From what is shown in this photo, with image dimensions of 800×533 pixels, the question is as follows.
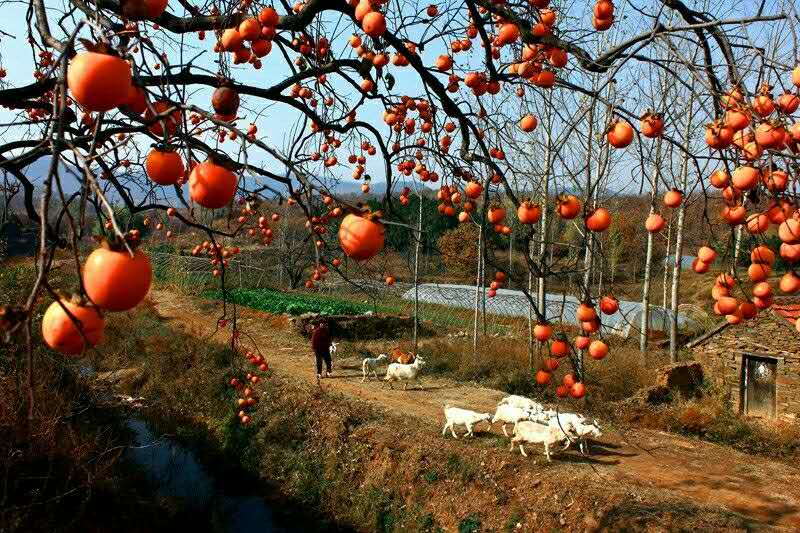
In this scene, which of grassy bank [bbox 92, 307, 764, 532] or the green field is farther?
the green field

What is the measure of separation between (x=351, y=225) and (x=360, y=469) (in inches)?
336

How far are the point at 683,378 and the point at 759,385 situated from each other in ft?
4.13

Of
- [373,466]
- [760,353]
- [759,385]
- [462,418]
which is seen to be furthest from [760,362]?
[373,466]

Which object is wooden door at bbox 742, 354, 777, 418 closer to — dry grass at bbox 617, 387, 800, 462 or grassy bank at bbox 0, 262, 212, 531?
dry grass at bbox 617, 387, 800, 462

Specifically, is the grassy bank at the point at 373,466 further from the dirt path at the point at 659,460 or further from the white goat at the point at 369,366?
the white goat at the point at 369,366

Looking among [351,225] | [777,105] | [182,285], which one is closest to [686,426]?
[777,105]

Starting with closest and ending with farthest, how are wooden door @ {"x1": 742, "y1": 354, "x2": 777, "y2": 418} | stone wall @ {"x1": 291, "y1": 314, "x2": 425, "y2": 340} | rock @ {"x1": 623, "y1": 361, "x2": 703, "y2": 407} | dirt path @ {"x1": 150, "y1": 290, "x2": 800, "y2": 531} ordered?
dirt path @ {"x1": 150, "y1": 290, "x2": 800, "y2": 531} < wooden door @ {"x1": 742, "y1": 354, "x2": 777, "y2": 418} < rock @ {"x1": 623, "y1": 361, "x2": 703, "y2": 407} < stone wall @ {"x1": 291, "y1": 314, "x2": 425, "y2": 340}

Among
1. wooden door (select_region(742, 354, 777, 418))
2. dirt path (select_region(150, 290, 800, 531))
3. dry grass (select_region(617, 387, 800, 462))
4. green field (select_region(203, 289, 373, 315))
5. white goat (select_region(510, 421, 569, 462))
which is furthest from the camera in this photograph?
green field (select_region(203, 289, 373, 315))

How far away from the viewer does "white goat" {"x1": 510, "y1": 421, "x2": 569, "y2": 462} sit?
8286mm

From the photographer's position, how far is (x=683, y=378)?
1183 cm

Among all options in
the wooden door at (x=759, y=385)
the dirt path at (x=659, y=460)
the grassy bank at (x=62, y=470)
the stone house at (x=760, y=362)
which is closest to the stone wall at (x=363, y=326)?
the dirt path at (x=659, y=460)

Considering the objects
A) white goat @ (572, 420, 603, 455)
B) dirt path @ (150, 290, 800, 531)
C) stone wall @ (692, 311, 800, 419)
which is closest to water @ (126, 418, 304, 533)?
dirt path @ (150, 290, 800, 531)

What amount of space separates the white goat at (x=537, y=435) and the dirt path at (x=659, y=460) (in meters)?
0.36

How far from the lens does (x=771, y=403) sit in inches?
427
